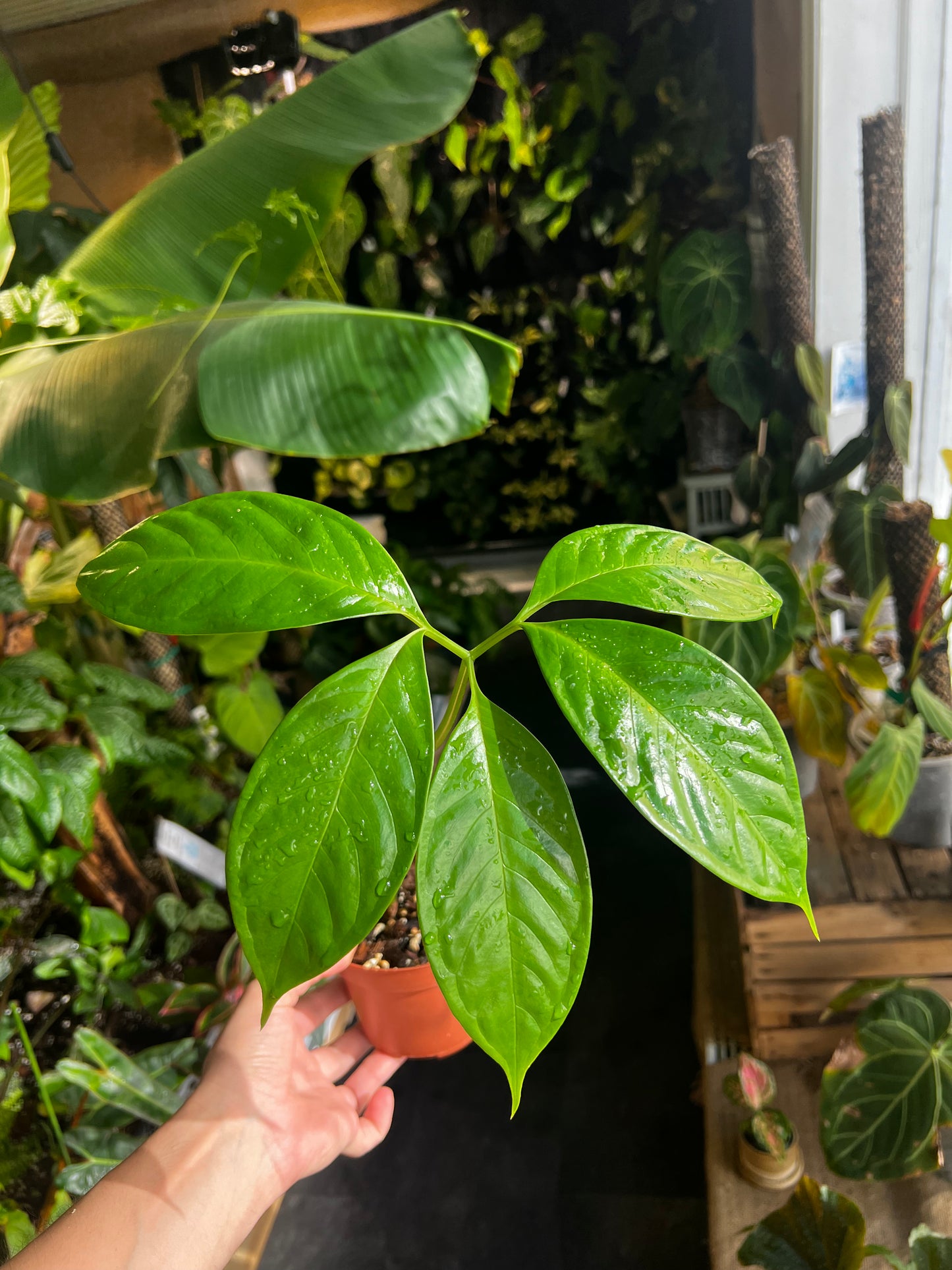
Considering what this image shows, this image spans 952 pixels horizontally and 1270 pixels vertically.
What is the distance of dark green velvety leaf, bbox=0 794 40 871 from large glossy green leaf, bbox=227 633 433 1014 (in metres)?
0.65

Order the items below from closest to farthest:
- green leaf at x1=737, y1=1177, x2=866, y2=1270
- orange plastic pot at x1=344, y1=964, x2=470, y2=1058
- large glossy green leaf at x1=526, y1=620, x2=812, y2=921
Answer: large glossy green leaf at x1=526, y1=620, x2=812, y2=921, orange plastic pot at x1=344, y1=964, x2=470, y2=1058, green leaf at x1=737, y1=1177, x2=866, y2=1270

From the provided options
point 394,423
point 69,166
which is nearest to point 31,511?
point 394,423

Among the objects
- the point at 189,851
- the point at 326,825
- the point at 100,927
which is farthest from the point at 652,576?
the point at 100,927

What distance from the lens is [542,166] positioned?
2.03 m

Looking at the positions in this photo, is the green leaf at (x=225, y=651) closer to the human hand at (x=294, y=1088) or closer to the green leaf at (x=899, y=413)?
the human hand at (x=294, y=1088)

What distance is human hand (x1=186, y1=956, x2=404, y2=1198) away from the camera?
71 centimetres

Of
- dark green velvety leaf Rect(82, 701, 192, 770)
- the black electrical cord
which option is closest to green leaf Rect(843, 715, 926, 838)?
dark green velvety leaf Rect(82, 701, 192, 770)

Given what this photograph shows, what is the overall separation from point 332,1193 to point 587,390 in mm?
1956

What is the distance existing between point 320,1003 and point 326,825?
61cm

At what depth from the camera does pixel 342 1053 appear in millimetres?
881

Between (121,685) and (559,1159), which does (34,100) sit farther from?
(559,1159)

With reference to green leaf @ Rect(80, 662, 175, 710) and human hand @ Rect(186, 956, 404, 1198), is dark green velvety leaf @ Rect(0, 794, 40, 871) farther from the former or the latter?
human hand @ Rect(186, 956, 404, 1198)

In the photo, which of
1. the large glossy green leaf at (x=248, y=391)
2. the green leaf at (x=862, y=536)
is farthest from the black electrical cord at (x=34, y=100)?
the green leaf at (x=862, y=536)

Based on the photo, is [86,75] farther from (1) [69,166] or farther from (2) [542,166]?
(2) [542,166]
